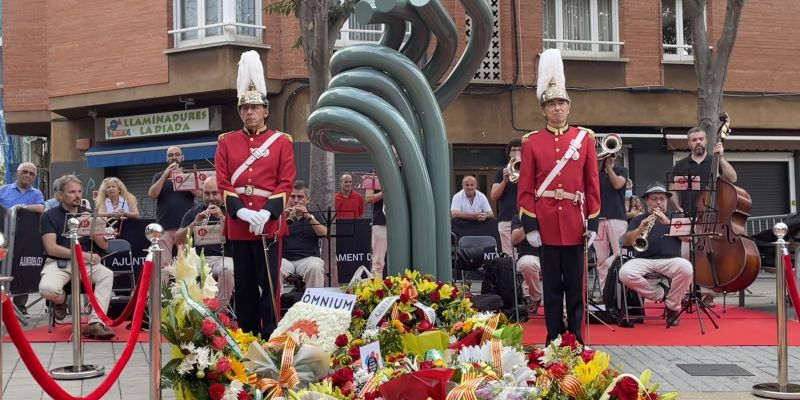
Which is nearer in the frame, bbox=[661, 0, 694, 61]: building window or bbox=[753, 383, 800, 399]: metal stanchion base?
bbox=[753, 383, 800, 399]: metal stanchion base

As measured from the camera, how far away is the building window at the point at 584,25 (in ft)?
66.6

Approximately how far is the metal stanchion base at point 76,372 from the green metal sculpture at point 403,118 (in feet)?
8.11

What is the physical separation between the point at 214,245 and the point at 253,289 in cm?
263

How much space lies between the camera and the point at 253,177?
6945mm

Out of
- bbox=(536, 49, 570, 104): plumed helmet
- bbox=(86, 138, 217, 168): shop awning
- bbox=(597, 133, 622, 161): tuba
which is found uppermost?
bbox=(86, 138, 217, 168): shop awning

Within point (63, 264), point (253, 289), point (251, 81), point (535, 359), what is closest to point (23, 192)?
point (63, 264)

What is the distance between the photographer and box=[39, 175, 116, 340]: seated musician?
8.73 m

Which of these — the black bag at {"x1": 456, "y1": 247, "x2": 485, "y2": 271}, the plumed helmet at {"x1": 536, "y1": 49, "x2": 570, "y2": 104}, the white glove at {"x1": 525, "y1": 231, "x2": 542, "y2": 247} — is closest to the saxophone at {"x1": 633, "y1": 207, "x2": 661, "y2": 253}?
the black bag at {"x1": 456, "y1": 247, "x2": 485, "y2": 271}

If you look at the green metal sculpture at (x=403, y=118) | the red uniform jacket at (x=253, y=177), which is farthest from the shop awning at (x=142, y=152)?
the green metal sculpture at (x=403, y=118)

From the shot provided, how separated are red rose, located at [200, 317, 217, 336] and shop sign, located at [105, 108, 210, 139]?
49.1ft

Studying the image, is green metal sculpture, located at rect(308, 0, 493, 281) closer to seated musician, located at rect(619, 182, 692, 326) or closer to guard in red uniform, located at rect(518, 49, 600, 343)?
guard in red uniform, located at rect(518, 49, 600, 343)

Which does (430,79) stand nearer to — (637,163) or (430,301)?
(430,301)

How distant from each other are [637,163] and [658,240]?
1150cm

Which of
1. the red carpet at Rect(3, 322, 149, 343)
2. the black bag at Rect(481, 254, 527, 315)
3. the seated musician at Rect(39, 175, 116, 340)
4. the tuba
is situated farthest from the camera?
the black bag at Rect(481, 254, 527, 315)
